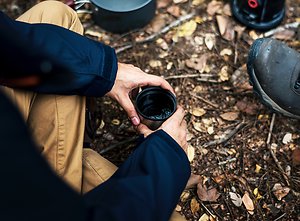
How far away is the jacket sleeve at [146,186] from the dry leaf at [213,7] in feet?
3.71

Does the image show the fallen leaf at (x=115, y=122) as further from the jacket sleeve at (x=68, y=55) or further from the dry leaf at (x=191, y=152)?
the jacket sleeve at (x=68, y=55)

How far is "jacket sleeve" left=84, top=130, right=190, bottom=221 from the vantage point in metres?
1.27

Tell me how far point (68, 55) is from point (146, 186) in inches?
21.4

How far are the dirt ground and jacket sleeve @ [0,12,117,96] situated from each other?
48 centimetres

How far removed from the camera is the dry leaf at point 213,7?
2.53 m

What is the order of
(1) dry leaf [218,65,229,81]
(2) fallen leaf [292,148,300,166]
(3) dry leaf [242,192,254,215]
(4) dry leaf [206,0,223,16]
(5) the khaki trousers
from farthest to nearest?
(4) dry leaf [206,0,223,16]
(1) dry leaf [218,65,229,81]
(2) fallen leaf [292,148,300,166]
(3) dry leaf [242,192,254,215]
(5) the khaki trousers

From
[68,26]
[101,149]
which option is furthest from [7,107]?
[101,149]

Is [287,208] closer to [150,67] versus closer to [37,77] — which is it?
[150,67]

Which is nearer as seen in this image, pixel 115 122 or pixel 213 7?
pixel 115 122

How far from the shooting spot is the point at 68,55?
167 centimetres

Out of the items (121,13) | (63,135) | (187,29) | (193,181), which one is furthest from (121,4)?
(63,135)

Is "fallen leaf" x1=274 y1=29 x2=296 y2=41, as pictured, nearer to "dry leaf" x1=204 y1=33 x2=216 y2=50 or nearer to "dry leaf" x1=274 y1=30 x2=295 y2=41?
"dry leaf" x1=274 y1=30 x2=295 y2=41

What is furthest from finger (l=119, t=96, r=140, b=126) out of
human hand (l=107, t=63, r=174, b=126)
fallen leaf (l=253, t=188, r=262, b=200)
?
fallen leaf (l=253, t=188, r=262, b=200)

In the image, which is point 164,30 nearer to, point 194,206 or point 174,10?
point 174,10
